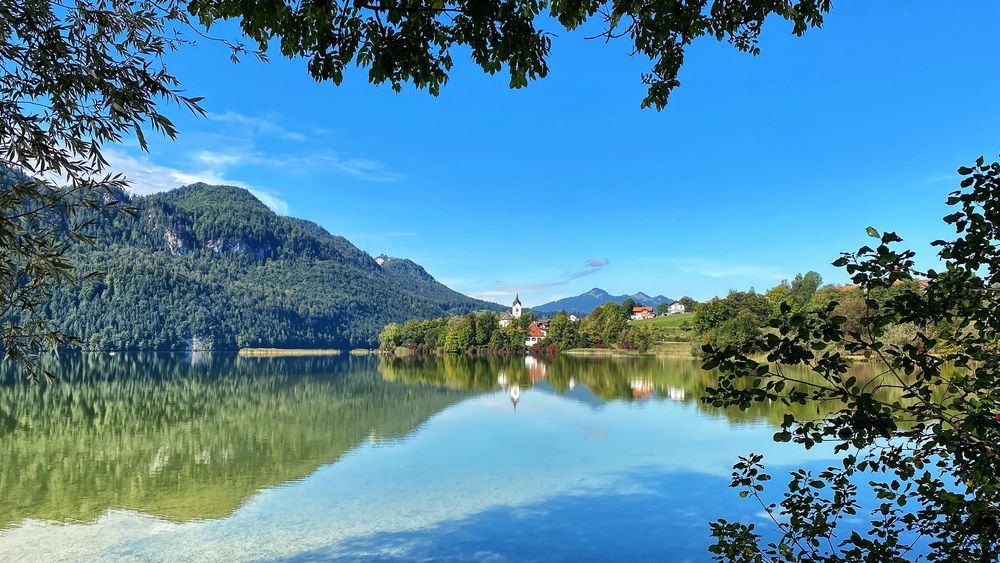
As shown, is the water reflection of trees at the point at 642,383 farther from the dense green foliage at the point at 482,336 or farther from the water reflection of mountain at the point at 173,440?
the dense green foliage at the point at 482,336

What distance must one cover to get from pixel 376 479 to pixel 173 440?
37.7 ft

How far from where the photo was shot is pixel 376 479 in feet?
57.8

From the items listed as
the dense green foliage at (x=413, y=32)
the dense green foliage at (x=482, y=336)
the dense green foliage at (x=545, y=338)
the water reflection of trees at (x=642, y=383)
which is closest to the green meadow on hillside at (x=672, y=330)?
the dense green foliage at (x=545, y=338)

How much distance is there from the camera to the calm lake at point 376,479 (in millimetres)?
12297

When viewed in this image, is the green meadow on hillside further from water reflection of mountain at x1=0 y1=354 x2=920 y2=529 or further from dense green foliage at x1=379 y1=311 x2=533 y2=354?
water reflection of mountain at x1=0 y1=354 x2=920 y2=529

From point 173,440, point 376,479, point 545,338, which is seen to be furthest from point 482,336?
point 376,479

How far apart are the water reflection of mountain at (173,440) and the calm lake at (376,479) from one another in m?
0.11

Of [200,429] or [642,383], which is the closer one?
[200,429]

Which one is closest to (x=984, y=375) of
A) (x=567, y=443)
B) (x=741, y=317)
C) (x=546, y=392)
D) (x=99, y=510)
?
(x=99, y=510)

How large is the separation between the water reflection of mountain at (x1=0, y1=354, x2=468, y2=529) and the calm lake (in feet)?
0.36

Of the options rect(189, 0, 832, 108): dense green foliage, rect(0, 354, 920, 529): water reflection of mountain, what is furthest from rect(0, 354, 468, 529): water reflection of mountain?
rect(189, 0, 832, 108): dense green foliage

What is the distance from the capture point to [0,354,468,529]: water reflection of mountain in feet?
51.4

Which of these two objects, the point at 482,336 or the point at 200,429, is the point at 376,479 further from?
the point at 482,336

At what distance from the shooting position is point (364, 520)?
13.7 metres
